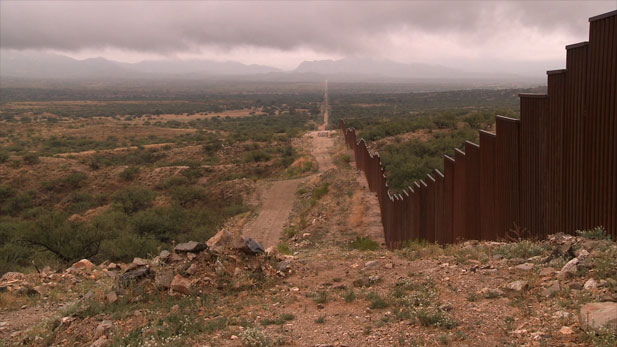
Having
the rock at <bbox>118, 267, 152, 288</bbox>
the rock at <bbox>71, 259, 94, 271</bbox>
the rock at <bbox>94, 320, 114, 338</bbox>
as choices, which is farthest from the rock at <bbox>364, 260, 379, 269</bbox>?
the rock at <bbox>71, 259, 94, 271</bbox>

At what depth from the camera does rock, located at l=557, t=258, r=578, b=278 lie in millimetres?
6018

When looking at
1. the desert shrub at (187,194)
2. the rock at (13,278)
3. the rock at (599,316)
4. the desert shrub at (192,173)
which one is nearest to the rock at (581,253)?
the rock at (599,316)

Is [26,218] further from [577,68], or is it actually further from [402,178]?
[577,68]

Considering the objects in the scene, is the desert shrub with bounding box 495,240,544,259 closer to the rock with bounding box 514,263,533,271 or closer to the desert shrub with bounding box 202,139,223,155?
the rock with bounding box 514,263,533,271

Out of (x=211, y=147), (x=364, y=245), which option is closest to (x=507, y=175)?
(x=364, y=245)

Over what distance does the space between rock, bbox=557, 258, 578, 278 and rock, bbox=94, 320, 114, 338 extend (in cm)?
560

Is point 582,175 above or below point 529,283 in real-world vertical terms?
above

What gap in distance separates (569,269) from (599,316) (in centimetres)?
153

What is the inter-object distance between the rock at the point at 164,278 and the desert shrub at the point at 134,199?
23705 millimetres

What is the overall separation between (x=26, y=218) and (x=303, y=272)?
1106 inches

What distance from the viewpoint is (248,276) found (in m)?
8.24

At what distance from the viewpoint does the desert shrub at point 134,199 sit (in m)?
31.1

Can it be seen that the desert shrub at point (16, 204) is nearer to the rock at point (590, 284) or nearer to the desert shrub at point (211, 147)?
the desert shrub at point (211, 147)

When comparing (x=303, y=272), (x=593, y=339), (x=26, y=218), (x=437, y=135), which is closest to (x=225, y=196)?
(x=26, y=218)
